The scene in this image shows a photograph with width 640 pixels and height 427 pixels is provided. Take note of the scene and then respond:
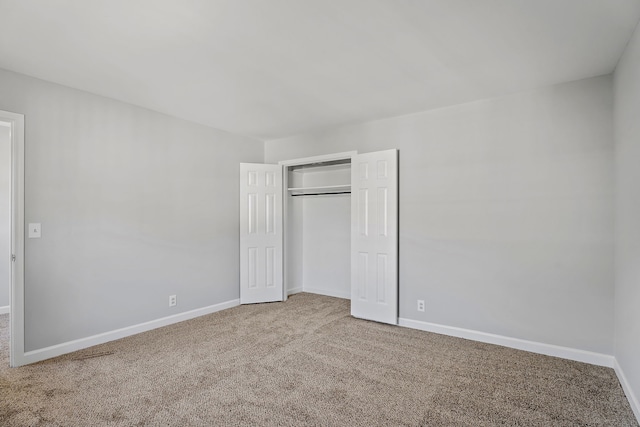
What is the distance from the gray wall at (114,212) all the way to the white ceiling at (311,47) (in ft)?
1.07

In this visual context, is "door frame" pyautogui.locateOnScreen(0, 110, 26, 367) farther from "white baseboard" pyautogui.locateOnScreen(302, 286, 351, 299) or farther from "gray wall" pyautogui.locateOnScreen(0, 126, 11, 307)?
"white baseboard" pyautogui.locateOnScreen(302, 286, 351, 299)

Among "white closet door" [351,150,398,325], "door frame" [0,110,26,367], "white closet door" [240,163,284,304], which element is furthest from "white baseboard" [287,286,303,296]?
"door frame" [0,110,26,367]

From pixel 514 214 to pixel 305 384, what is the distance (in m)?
2.47

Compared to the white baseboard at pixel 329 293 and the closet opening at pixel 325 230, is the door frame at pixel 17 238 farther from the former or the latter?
the white baseboard at pixel 329 293

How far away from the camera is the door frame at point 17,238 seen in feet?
9.37

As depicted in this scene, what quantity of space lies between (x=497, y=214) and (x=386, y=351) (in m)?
1.73

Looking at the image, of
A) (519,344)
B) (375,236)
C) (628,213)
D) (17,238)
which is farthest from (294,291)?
(628,213)

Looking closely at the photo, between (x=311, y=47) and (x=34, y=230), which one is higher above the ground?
(x=311, y=47)

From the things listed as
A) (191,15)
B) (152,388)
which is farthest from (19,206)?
(191,15)

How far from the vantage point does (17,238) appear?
2875 mm

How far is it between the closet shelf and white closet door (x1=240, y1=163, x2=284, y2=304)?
44cm

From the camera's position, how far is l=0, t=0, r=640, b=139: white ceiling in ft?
6.58

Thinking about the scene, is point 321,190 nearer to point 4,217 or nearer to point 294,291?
point 294,291

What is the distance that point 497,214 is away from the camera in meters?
3.42
